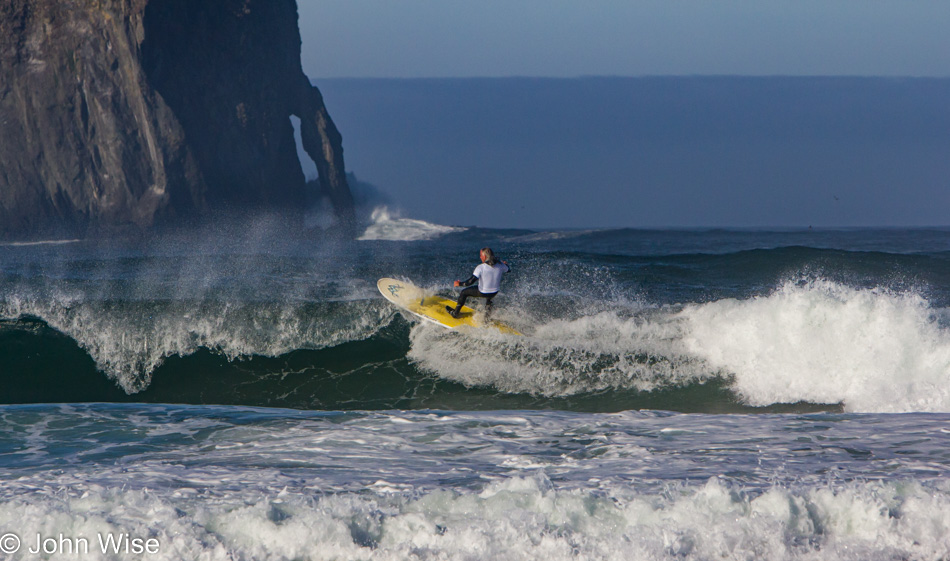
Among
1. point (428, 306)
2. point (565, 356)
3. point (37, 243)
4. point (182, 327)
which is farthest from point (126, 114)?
point (565, 356)

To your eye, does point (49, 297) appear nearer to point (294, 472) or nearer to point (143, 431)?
point (143, 431)

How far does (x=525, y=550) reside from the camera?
13.3ft

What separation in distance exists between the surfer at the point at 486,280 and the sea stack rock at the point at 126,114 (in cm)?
6235

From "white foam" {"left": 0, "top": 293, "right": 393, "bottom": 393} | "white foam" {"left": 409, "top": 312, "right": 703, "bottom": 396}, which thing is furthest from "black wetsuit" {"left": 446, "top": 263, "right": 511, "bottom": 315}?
"white foam" {"left": 0, "top": 293, "right": 393, "bottom": 393}

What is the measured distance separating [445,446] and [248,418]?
2.51m

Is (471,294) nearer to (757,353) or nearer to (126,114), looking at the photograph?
(757,353)

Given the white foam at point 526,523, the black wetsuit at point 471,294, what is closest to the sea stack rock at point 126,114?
the black wetsuit at point 471,294

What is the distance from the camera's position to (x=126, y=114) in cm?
6806

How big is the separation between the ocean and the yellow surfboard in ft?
0.84

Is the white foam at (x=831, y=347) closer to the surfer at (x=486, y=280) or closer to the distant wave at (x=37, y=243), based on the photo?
the surfer at (x=486, y=280)

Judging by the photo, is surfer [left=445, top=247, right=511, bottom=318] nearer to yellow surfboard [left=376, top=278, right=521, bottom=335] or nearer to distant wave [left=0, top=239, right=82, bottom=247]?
yellow surfboard [left=376, top=278, right=521, bottom=335]

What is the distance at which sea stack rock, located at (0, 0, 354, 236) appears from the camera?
66.9 metres

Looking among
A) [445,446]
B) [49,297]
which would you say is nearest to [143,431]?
[445,446]

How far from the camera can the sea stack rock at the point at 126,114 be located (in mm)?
66938
